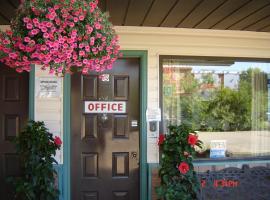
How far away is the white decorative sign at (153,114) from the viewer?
17.2ft

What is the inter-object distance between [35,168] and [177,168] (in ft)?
5.60

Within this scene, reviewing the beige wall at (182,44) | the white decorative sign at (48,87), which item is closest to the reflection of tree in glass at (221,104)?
the beige wall at (182,44)

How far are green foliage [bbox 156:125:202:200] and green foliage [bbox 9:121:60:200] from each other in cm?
133

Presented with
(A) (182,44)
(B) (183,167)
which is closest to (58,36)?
(B) (183,167)

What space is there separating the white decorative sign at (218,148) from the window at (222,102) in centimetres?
1

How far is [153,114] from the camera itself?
526cm

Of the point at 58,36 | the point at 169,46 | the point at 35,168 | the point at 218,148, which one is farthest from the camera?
the point at 218,148

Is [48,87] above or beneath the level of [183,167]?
above

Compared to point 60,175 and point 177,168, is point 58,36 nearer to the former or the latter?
point 177,168

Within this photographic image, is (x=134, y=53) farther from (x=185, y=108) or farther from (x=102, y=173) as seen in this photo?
(x=102, y=173)

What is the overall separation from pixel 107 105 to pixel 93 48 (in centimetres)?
237

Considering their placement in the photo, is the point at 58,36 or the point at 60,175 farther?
the point at 60,175

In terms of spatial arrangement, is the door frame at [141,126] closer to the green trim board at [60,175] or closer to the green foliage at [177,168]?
the green trim board at [60,175]

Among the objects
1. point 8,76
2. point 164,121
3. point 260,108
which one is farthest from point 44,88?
point 260,108
